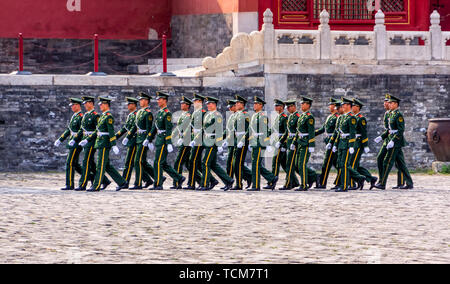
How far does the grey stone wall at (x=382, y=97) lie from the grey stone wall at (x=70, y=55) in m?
5.89

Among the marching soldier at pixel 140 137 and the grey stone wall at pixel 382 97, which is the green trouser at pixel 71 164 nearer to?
the marching soldier at pixel 140 137

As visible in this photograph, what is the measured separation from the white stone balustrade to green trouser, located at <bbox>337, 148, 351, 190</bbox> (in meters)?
5.24

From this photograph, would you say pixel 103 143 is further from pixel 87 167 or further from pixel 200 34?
pixel 200 34

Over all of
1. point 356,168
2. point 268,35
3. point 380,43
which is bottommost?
point 356,168

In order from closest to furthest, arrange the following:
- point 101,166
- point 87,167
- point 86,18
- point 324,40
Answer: point 101,166
point 87,167
point 324,40
point 86,18

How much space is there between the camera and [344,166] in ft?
45.6

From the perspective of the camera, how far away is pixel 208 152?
1397cm

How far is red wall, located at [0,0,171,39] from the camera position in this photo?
922 inches

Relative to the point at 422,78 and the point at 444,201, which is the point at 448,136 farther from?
the point at 444,201

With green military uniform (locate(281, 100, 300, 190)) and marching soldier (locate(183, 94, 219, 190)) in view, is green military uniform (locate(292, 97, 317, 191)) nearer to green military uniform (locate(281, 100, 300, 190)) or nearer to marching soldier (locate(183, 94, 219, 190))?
green military uniform (locate(281, 100, 300, 190))

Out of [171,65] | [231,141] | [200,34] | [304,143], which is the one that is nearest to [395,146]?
[304,143]

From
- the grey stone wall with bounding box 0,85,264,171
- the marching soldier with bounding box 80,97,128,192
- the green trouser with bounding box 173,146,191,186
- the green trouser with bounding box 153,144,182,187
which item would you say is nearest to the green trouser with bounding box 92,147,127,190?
the marching soldier with bounding box 80,97,128,192

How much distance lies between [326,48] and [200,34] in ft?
18.9
